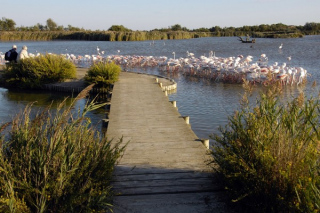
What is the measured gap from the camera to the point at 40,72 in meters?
15.6

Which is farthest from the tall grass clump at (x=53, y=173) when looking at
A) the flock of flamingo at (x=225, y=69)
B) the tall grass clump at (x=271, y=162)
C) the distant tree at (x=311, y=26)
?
the distant tree at (x=311, y=26)

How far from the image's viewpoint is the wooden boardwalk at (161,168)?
412 cm

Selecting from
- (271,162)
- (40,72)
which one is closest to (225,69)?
(40,72)

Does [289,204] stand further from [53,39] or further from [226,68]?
[53,39]

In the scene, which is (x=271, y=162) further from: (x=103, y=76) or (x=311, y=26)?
(x=311, y=26)

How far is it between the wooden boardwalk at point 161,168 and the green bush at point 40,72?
7.31 m

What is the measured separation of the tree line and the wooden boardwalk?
49429mm

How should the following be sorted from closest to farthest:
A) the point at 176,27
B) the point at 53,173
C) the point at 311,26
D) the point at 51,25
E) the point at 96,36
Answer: the point at 53,173
the point at 96,36
the point at 311,26
the point at 176,27
the point at 51,25

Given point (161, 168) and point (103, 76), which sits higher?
point (161, 168)

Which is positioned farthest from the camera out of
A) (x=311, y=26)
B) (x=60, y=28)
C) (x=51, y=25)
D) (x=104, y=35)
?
(x=51, y=25)

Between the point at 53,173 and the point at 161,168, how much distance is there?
6.06 feet

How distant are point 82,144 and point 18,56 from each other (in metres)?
14.0

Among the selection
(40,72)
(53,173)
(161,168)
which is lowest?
(40,72)

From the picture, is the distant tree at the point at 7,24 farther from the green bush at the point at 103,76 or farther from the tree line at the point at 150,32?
the green bush at the point at 103,76
